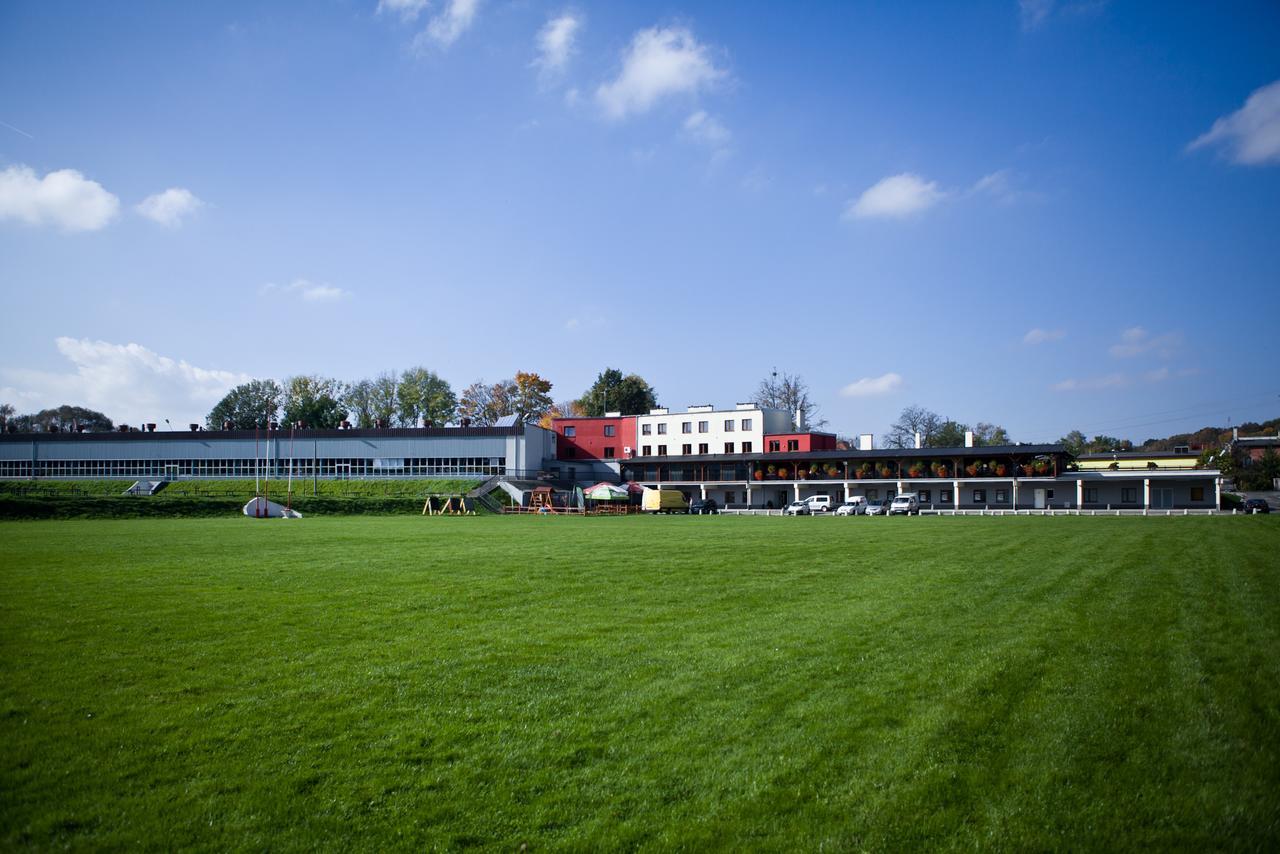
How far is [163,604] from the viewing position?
44.1 ft

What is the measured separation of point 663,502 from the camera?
70.5 meters

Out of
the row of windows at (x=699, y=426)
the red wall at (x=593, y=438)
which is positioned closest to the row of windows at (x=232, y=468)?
the red wall at (x=593, y=438)

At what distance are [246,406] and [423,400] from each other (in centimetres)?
2993

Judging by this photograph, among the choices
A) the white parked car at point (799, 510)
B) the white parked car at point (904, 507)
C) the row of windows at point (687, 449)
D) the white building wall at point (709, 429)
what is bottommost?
the white parked car at point (799, 510)

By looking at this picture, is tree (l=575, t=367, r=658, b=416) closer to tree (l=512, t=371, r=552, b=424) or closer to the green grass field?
tree (l=512, t=371, r=552, b=424)

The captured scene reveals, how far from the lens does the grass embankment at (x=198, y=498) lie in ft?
170

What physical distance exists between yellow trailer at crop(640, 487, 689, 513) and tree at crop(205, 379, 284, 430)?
251ft

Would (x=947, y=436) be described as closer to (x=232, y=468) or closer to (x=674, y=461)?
(x=674, y=461)

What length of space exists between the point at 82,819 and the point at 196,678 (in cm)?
348

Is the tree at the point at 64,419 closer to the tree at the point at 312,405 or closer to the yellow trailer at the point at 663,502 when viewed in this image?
the tree at the point at 312,405

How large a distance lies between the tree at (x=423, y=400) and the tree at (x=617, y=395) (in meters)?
21.8

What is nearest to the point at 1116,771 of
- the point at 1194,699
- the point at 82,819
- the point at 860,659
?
the point at 1194,699

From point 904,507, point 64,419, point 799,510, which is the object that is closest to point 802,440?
point 799,510

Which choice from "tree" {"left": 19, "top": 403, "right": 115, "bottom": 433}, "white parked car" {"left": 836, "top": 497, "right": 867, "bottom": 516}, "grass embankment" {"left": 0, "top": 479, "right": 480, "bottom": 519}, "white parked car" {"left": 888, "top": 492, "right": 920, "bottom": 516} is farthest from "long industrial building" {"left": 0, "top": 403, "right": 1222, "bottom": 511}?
"tree" {"left": 19, "top": 403, "right": 115, "bottom": 433}
